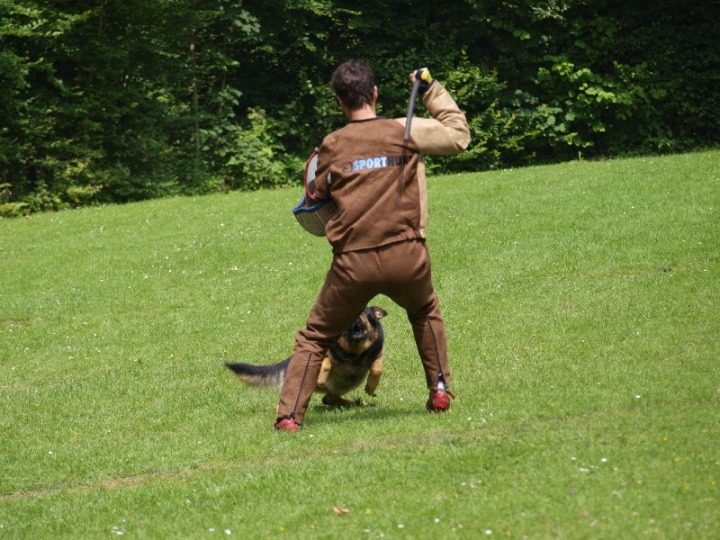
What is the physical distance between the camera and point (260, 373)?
8430 mm

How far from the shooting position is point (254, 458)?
704 cm

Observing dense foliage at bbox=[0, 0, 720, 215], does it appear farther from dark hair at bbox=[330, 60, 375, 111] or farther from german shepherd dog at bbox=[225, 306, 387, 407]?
dark hair at bbox=[330, 60, 375, 111]

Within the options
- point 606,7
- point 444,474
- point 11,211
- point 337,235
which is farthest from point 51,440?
point 606,7

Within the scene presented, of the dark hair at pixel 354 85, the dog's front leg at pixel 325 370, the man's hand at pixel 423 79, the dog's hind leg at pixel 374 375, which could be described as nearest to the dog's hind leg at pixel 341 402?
the dog's hind leg at pixel 374 375

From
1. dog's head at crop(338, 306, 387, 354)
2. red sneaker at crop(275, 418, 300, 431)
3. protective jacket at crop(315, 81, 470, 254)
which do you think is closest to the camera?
protective jacket at crop(315, 81, 470, 254)

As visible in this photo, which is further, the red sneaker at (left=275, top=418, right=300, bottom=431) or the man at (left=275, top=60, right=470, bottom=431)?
Result: the red sneaker at (left=275, top=418, right=300, bottom=431)

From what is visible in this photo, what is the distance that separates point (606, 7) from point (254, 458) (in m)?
19.7

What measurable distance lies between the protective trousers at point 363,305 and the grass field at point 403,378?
38cm

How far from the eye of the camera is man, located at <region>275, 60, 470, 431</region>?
6906 millimetres

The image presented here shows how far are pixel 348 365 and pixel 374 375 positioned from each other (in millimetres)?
298

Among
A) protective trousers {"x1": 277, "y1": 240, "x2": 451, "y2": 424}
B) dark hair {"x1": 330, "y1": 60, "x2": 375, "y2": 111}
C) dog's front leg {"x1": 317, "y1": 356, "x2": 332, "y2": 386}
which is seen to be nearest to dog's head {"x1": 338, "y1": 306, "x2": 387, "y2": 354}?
dog's front leg {"x1": 317, "y1": 356, "x2": 332, "y2": 386}

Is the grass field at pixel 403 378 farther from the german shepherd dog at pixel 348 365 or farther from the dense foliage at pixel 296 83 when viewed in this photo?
the dense foliage at pixel 296 83

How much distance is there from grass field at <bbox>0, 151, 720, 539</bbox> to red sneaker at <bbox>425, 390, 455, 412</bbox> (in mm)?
159

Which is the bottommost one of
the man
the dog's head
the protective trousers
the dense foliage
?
the dense foliage
